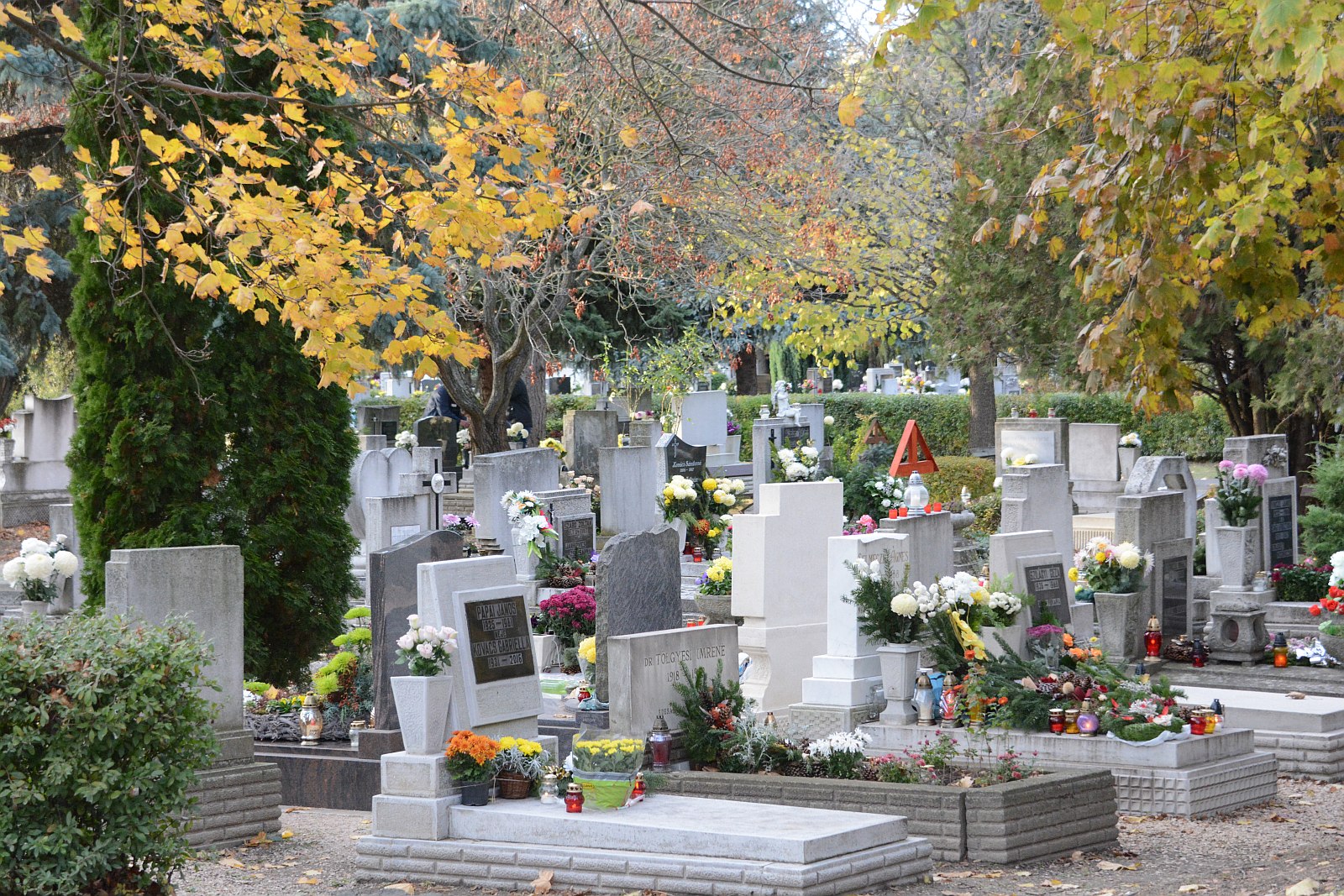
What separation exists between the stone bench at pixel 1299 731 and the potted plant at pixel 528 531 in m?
7.07

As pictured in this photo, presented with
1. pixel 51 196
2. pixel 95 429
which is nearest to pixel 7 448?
pixel 51 196

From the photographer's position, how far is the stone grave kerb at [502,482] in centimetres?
1738

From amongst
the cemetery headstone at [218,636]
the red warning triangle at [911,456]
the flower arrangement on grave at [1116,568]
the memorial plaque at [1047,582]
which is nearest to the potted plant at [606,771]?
the cemetery headstone at [218,636]

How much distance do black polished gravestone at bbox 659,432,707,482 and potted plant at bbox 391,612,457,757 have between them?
1336cm

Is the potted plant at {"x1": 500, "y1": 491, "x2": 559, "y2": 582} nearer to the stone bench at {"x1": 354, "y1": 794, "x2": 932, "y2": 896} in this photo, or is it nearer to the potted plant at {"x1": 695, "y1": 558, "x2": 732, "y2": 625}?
the potted plant at {"x1": 695, "y1": 558, "x2": 732, "y2": 625}

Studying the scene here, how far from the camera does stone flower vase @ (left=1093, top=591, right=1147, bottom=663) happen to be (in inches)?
523

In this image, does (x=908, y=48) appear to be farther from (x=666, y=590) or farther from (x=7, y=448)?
(x=666, y=590)

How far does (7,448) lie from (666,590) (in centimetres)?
1776

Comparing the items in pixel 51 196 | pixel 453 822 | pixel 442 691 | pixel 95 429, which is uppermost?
pixel 51 196

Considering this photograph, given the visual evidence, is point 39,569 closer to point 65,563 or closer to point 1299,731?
point 65,563

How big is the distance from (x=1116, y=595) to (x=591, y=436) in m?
13.2

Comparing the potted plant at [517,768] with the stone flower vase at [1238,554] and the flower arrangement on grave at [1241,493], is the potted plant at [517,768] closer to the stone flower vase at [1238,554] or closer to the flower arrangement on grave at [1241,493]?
the stone flower vase at [1238,554]

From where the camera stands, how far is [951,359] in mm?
24922

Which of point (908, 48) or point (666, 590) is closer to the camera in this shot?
point (666, 590)
